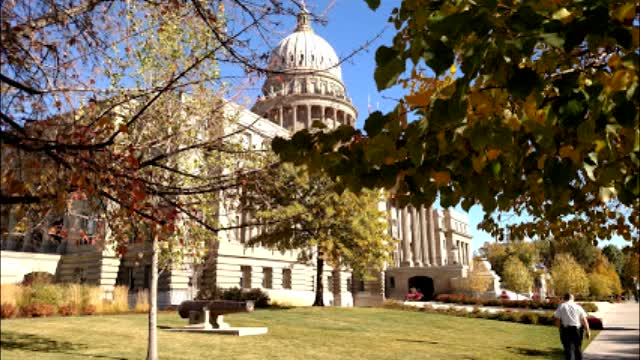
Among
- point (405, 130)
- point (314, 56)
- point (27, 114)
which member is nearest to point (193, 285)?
point (27, 114)

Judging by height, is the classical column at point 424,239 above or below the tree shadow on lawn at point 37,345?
above

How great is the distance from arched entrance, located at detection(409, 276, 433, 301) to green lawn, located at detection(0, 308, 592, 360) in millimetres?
55912

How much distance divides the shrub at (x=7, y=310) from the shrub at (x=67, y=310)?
208 centimetres

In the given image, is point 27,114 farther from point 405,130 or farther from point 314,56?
point 314,56

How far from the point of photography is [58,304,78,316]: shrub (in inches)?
964

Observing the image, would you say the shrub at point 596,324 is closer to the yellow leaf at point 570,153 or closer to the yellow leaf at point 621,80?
the yellow leaf at point 570,153

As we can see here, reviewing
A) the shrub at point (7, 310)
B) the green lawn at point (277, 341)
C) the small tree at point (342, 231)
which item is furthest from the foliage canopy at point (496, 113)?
the shrub at point (7, 310)

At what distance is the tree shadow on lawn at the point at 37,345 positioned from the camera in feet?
42.7

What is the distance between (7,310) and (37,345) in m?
10.5

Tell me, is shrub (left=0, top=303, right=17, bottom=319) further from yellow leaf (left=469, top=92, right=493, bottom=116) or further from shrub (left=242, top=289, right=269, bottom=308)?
yellow leaf (left=469, top=92, right=493, bottom=116)

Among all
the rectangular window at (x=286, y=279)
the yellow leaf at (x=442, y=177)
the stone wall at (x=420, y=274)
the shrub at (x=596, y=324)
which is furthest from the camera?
the stone wall at (x=420, y=274)

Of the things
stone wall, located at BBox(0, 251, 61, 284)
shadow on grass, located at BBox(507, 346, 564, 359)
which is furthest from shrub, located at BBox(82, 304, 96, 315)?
shadow on grass, located at BBox(507, 346, 564, 359)

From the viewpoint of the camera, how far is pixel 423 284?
271 feet

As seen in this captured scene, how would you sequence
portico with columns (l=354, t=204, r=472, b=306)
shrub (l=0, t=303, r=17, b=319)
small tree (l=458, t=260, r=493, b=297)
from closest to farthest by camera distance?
shrub (l=0, t=303, r=17, b=319)
small tree (l=458, t=260, r=493, b=297)
portico with columns (l=354, t=204, r=472, b=306)
